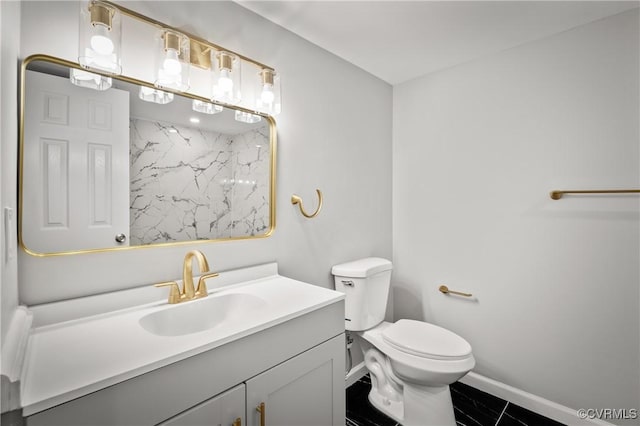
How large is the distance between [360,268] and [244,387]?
107 centimetres

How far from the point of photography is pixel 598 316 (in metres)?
1.62

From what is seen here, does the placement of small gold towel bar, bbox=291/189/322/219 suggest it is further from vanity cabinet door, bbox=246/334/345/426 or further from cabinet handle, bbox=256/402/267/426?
A: cabinet handle, bbox=256/402/267/426

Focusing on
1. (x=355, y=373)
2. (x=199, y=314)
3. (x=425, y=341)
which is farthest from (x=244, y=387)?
(x=355, y=373)

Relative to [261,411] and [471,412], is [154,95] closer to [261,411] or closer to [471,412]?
[261,411]

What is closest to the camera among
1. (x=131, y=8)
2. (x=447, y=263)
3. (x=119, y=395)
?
(x=119, y=395)

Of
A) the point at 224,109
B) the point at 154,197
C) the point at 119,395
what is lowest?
the point at 119,395

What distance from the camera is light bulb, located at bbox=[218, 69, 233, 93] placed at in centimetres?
135

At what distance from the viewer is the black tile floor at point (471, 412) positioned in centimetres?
Answer: 172

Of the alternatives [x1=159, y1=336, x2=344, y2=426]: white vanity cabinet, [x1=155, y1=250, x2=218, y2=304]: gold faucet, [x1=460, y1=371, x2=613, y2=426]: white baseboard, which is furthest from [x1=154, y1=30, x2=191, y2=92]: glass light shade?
[x1=460, y1=371, x2=613, y2=426]: white baseboard

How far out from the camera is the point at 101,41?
39.9 inches

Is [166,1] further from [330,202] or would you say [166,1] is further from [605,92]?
[605,92]

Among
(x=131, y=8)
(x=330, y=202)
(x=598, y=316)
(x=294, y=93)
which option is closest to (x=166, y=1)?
(x=131, y=8)

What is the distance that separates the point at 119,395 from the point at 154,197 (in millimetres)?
727

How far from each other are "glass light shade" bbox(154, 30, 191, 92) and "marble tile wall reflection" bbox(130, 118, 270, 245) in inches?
6.4
